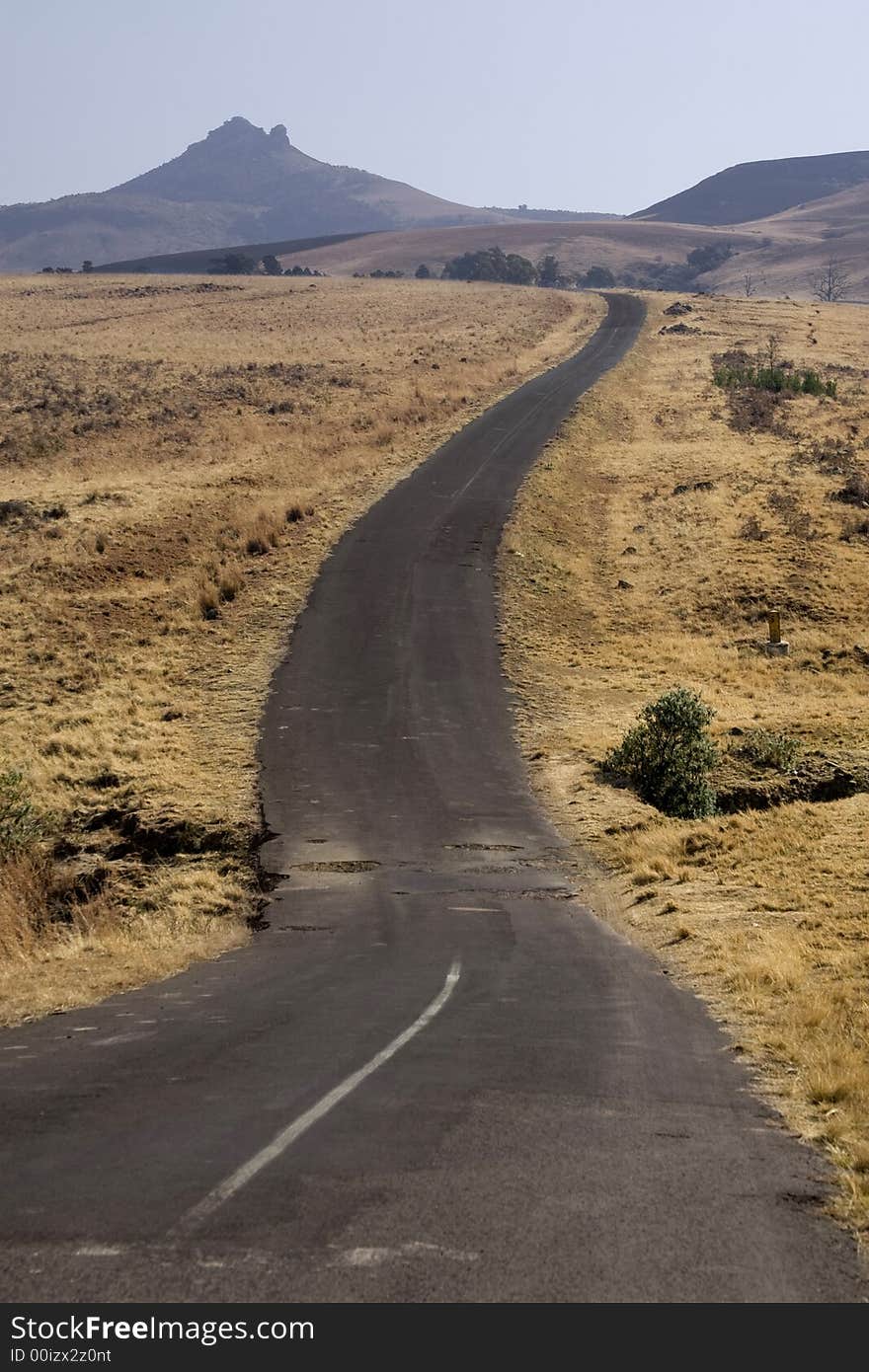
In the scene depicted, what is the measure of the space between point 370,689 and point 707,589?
37.0 ft

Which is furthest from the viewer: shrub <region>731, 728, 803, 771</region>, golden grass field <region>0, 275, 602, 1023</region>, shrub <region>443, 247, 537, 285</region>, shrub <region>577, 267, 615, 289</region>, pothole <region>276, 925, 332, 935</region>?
shrub <region>577, 267, 615, 289</region>

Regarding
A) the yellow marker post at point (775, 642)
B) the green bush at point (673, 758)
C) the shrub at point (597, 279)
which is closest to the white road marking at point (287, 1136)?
the green bush at point (673, 758)

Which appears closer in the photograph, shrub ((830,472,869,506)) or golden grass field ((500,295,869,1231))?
golden grass field ((500,295,869,1231))

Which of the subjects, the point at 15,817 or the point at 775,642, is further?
the point at 775,642

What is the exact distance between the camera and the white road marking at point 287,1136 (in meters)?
6.10

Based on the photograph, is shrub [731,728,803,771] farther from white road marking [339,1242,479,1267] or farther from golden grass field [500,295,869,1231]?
white road marking [339,1242,479,1267]

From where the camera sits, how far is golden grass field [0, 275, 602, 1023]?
1526 centimetres

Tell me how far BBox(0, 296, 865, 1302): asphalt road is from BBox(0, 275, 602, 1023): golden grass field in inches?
62.7

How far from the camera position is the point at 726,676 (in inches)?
1014

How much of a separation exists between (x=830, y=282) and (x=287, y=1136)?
187113 millimetres

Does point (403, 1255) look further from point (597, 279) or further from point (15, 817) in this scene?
point (597, 279)

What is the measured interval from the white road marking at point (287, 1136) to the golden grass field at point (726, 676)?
9.05ft

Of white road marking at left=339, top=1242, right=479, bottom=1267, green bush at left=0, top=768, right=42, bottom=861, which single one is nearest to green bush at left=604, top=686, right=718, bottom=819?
green bush at left=0, top=768, right=42, bottom=861

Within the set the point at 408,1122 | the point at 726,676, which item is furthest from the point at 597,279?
the point at 408,1122
